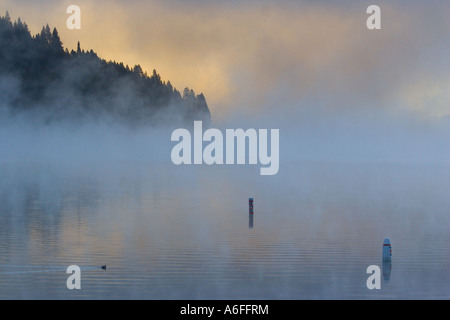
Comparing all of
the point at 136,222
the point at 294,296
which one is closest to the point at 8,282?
the point at 294,296

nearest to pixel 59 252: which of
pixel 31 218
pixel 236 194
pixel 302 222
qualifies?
pixel 31 218

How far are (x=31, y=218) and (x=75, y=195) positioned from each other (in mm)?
21979

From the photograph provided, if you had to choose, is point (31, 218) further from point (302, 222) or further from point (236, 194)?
point (236, 194)

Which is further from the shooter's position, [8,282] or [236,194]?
[236,194]

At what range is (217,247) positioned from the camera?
39312 millimetres

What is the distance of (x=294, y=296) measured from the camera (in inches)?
1086

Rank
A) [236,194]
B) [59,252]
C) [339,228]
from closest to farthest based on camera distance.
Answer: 1. [59,252]
2. [339,228]
3. [236,194]

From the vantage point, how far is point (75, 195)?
242 feet

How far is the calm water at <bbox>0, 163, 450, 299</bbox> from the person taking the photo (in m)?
28.6

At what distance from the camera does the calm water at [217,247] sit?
1126 inches

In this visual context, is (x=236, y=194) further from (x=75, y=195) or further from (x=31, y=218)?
(x=31, y=218)

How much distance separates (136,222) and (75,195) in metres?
24.6
